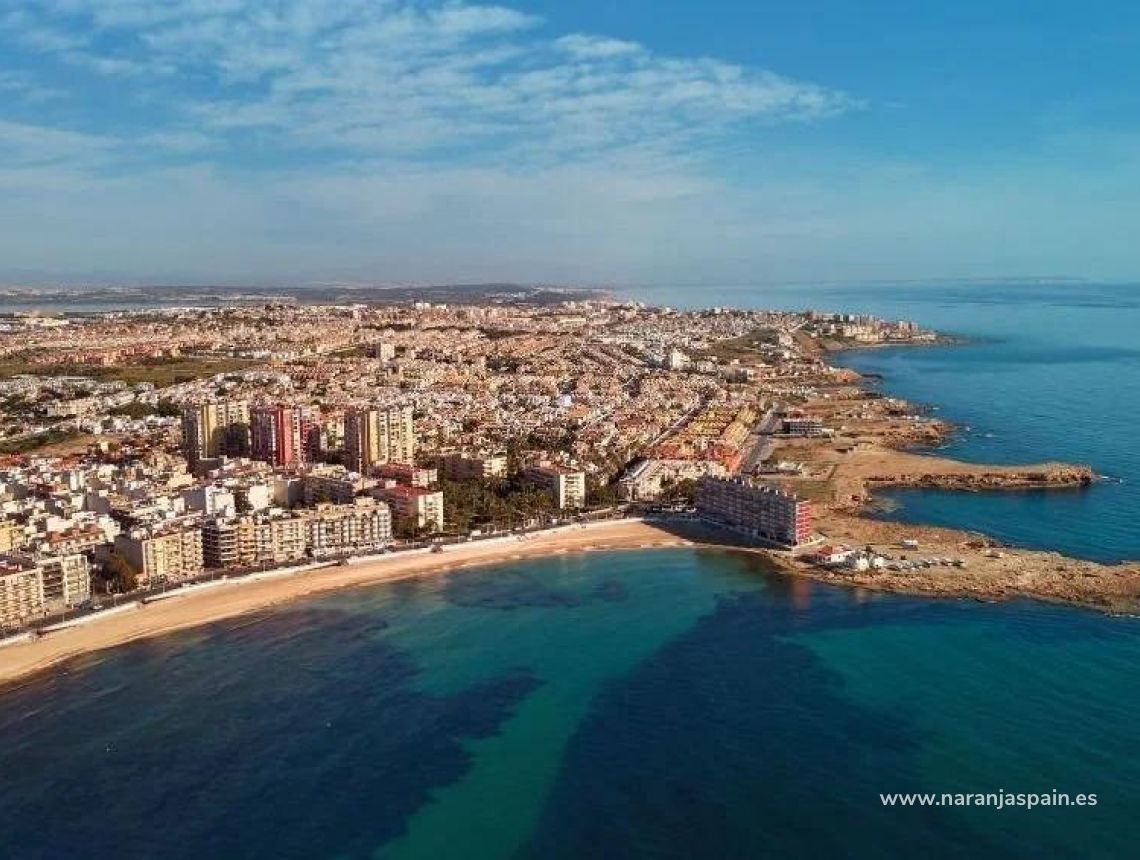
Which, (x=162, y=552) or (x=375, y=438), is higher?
(x=375, y=438)

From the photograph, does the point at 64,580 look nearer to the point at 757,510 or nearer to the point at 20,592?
the point at 20,592

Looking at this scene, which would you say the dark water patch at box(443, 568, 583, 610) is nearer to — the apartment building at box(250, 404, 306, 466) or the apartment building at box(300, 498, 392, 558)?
the apartment building at box(300, 498, 392, 558)

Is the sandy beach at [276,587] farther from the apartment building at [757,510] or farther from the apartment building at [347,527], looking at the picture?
the apartment building at [757,510]

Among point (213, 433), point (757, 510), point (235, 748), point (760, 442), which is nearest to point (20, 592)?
point (235, 748)

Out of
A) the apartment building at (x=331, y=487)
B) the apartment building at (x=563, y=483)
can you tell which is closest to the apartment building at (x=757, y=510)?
the apartment building at (x=563, y=483)

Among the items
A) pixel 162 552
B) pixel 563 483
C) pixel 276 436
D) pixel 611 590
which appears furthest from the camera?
pixel 276 436

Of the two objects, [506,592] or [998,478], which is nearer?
[506,592]
